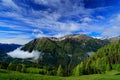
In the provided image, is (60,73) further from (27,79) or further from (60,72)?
(27,79)

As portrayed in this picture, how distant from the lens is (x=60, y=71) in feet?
645

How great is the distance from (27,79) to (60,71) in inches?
5366

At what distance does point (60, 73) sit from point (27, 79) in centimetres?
13310

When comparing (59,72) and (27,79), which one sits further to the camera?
(59,72)

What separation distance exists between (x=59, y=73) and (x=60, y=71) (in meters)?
3.90

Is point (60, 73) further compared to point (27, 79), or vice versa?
point (60, 73)

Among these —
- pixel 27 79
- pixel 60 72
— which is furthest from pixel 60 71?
pixel 27 79

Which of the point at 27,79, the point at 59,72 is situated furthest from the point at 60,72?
the point at 27,79

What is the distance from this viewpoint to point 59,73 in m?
193

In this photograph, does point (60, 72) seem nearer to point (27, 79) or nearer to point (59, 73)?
point (59, 73)

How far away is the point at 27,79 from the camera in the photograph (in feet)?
202

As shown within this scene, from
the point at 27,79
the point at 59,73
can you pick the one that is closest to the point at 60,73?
the point at 59,73

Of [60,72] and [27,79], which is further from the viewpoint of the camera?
[60,72]

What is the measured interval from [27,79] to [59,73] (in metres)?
133
